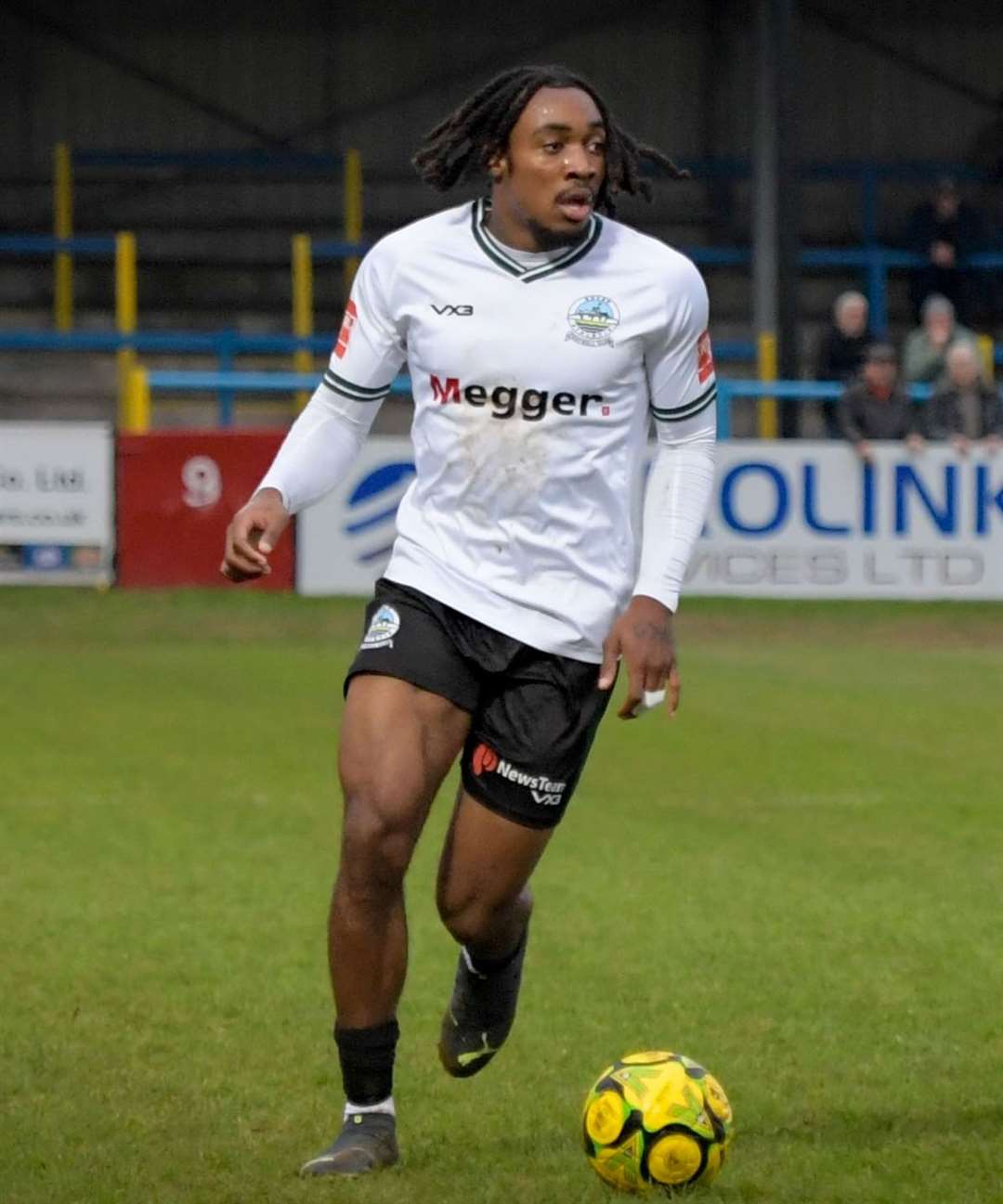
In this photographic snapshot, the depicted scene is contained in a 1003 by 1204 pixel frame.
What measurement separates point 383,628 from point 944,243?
2109 cm

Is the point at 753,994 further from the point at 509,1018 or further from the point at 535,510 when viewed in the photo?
the point at 535,510

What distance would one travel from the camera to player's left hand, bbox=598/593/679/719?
16.9 feet

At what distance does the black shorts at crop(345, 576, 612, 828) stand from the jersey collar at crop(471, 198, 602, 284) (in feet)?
2.39

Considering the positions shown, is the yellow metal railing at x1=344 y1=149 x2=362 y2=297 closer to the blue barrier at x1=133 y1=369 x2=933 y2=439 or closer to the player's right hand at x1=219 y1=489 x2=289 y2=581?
the blue barrier at x1=133 y1=369 x2=933 y2=439

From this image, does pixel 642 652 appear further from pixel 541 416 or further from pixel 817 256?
pixel 817 256

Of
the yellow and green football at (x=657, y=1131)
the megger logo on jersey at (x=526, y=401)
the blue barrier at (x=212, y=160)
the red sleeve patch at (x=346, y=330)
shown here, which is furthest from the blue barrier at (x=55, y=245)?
the yellow and green football at (x=657, y=1131)

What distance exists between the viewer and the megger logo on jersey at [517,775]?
17.4 feet

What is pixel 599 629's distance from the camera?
17.6 ft

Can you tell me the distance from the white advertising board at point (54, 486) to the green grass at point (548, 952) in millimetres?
4386

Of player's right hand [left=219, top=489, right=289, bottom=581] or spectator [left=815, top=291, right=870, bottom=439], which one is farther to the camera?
spectator [left=815, top=291, right=870, bottom=439]

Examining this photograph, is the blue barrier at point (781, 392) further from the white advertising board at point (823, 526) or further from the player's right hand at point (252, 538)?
the player's right hand at point (252, 538)

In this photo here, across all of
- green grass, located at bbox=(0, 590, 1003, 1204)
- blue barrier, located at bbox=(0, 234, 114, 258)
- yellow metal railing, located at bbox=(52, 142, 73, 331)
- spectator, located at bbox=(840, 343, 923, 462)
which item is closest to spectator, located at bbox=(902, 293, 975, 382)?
spectator, located at bbox=(840, 343, 923, 462)

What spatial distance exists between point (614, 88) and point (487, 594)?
2573 centimetres

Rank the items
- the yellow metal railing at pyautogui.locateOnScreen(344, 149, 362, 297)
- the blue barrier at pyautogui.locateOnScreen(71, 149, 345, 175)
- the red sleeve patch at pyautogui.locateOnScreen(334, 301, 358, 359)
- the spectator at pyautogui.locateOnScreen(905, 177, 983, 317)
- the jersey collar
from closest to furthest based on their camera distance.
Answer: the jersey collar < the red sleeve patch at pyautogui.locateOnScreen(334, 301, 358, 359) < the spectator at pyautogui.locateOnScreen(905, 177, 983, 317) < the yellow metal railing at pyautogui.locateOnScreen(344, 149, 362, 297) < the blue barrier at pyautogui.locateOnScreen(71, 149, 345, 175)
